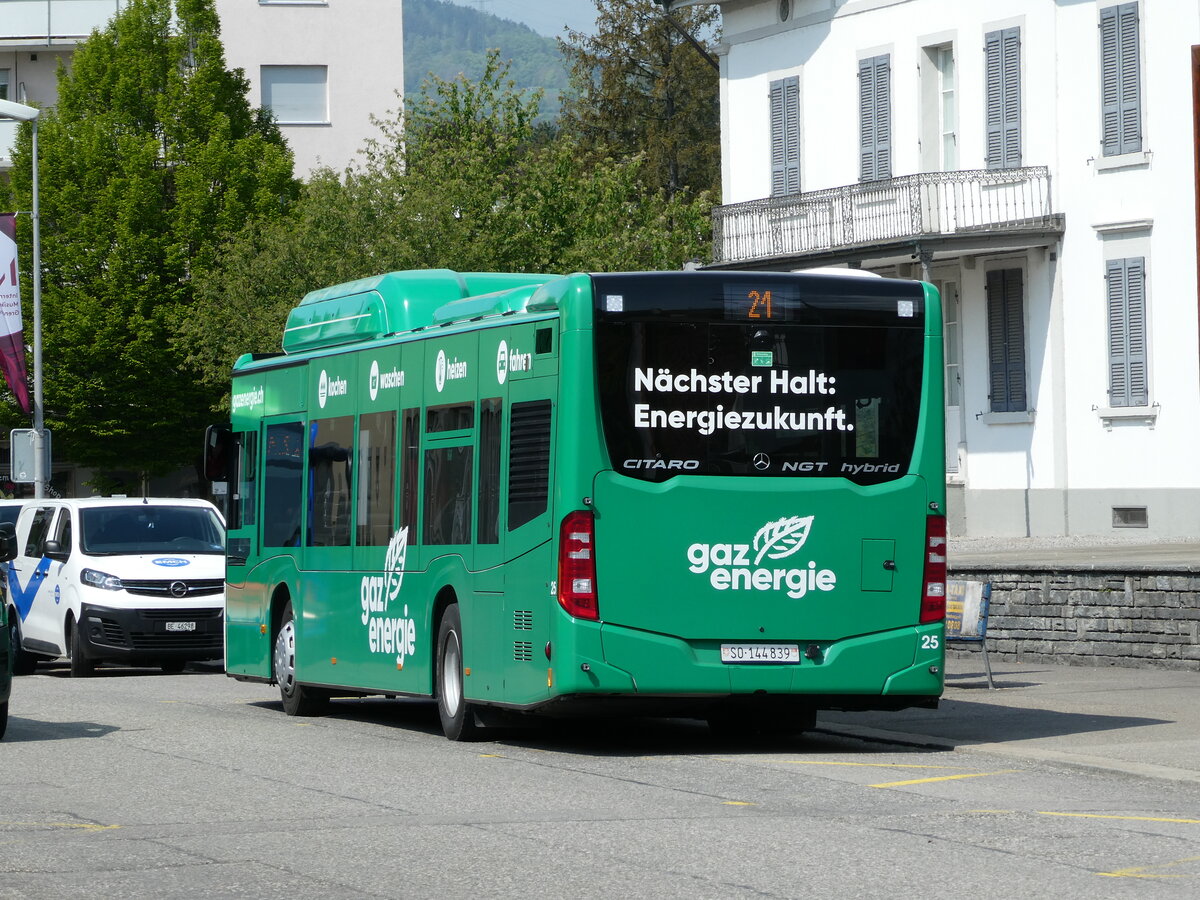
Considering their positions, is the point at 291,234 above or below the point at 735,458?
above

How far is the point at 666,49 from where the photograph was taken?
70500mm

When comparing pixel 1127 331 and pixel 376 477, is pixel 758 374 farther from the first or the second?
pixel 1127 331

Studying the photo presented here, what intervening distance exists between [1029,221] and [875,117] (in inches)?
185

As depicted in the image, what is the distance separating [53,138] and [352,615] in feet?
121

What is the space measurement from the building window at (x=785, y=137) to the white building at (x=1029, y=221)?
0.93ft

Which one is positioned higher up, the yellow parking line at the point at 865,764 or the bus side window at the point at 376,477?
the bus side window at the point at 376,477

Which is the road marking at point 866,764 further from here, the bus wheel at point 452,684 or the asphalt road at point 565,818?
the bus wheel at point 452,684

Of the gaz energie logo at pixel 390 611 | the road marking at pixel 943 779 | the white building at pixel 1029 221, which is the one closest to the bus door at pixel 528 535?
the gaz energie logo at pixel 390 611

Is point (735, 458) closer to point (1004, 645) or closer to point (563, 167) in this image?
point (1004, 645)

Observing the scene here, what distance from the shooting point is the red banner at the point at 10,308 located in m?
34.0

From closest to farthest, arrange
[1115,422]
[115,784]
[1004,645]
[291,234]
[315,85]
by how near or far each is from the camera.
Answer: [115,784]
[1004,645]
[1115,422]
[291,234]
[315,85]

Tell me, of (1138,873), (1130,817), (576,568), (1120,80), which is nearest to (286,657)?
(576,568)

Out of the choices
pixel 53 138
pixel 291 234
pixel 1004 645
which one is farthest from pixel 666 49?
pixel 1004 645

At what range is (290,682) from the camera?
1797cm
